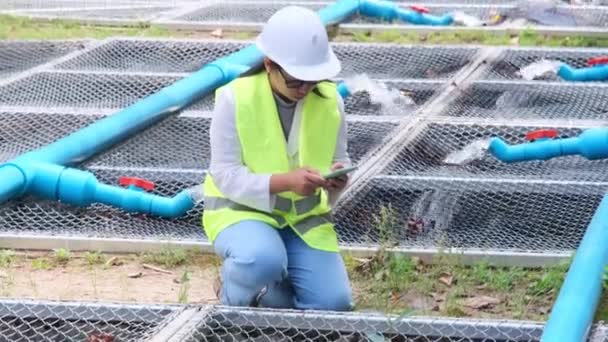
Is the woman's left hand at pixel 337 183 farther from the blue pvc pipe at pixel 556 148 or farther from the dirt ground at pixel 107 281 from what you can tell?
the blue pvc pipe at pixel 556 148

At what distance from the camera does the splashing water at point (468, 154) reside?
6.07 meters

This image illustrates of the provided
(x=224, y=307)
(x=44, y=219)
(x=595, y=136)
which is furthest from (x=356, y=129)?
(x=224, y=307)

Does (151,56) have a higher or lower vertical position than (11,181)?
lower

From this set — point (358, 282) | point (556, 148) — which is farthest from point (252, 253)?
point (556, 148)

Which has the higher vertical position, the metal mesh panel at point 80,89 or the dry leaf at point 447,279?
the dry leaf at point 447,279

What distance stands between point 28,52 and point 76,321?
16.9 feet

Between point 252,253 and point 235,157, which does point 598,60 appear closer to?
point 235,157

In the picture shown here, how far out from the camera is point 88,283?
4.75 metres

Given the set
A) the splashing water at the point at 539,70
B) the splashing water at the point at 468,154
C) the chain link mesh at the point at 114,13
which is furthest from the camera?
the chain link mesh at the point at 114,13

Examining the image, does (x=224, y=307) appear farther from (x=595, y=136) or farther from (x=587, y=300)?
(x=595, y=136)

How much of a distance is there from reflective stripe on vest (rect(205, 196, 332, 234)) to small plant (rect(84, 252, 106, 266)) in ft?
2.95

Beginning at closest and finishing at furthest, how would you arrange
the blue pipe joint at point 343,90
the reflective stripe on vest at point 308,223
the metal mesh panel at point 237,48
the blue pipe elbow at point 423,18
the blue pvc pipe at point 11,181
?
the reflective stripe on vest at point 308,223, the blue pvc pipe at point 11,181, the blue pipe joint at point 343,90, the metal mesh panel at point 237,48, the blue pipe elbow at point 423,18

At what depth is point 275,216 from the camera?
416 cm

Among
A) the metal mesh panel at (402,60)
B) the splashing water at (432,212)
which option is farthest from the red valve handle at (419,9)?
the splashing water at (432,212)
